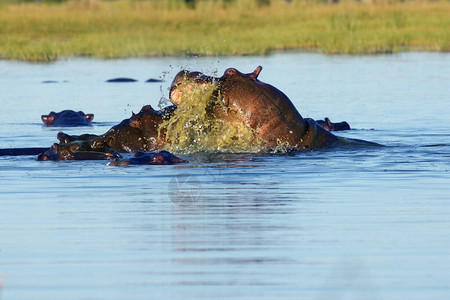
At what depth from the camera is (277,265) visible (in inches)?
238

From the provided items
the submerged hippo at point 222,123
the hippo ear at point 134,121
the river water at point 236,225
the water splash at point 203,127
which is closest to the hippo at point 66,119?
the river water at point 236,225

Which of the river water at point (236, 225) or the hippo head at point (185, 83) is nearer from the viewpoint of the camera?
the river water at point (236, 225)

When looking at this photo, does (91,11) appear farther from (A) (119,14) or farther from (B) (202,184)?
(B) (202,184)

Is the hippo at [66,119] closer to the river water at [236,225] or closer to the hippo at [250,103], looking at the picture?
the river water at [236,225]

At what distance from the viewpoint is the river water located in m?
5.64

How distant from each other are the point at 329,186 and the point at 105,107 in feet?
35.2

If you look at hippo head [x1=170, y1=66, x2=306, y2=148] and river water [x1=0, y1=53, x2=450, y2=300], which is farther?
hippo head [x1=170, y1=66, x2=306, y2=148]

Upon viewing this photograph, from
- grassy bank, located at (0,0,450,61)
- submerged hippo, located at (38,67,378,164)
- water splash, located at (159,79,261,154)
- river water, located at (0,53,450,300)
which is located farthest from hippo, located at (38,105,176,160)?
grassy bank, located at (0,0,450,61)

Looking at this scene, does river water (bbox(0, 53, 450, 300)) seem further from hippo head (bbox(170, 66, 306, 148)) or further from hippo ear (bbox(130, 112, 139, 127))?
hippo ear (bbox(130, 112, 139, 127))

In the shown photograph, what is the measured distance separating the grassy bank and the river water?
19.9m

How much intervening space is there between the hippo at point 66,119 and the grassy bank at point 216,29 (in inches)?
588

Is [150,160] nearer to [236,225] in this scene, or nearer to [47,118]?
[236,225]

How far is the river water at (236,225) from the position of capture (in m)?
5.64

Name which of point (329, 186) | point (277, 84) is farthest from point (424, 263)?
point (277, 84)
